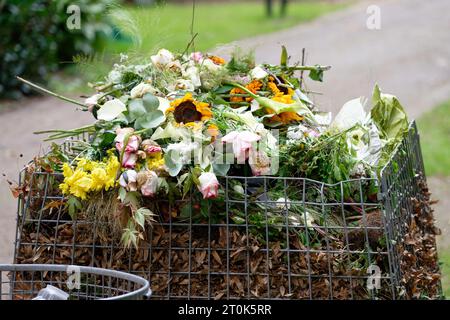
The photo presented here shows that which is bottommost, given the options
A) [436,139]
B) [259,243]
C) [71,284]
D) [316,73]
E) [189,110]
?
[71,284]

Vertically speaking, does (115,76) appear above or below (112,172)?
above

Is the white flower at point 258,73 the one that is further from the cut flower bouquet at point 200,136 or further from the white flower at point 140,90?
the white flower at point 140,90

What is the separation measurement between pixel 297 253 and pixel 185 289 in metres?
0.37

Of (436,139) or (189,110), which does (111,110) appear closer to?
(189,110)

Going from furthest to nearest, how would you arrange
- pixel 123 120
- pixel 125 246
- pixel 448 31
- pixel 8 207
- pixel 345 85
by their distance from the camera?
1. pixel 448 31
2. pixel 345 85
3. pixel 8 207
4. pixel 123 120
5. pixel 125 246

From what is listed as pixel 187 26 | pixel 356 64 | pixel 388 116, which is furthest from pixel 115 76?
pixel 187 26

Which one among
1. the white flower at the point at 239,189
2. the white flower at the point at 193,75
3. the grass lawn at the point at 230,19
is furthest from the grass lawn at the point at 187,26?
the white flower at the point at 239,189

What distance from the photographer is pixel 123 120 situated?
264 cm

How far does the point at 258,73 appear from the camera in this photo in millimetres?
2928

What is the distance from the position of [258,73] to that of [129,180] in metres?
0.77

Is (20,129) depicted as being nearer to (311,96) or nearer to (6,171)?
(6,171)

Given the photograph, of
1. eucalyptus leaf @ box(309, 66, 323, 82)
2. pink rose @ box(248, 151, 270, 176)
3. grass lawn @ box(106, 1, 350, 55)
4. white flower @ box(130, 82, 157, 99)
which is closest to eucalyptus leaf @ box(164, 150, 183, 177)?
pink rose @ box(248, 151, 270, 176)

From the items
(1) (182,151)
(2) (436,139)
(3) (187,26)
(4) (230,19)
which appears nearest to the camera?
(1) (182,151)

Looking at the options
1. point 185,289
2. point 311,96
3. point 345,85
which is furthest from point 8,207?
point 345,85
